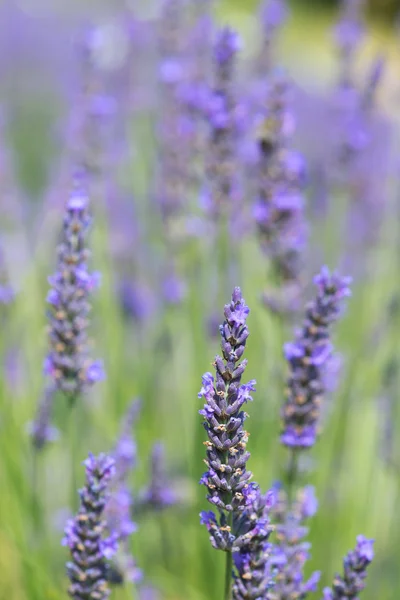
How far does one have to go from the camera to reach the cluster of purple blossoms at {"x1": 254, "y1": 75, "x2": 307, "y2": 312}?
268 centimetres

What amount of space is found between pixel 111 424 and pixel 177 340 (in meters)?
0.89

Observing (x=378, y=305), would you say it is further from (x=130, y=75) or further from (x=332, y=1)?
(x=332, y=1)

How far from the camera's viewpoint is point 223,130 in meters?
2.86


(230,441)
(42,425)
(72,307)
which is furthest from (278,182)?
(230,441)

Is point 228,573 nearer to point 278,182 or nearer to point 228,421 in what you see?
point 228,421

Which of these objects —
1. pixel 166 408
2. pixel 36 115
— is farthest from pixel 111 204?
pixel 36 115

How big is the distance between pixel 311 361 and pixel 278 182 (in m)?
0.90

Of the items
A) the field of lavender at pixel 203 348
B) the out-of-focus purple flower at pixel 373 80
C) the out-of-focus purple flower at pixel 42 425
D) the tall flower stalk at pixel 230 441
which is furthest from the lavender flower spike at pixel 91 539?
the out-of-focus purple flower at pixel 373 80

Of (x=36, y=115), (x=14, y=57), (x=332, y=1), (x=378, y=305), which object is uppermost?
(x=332, y=1)

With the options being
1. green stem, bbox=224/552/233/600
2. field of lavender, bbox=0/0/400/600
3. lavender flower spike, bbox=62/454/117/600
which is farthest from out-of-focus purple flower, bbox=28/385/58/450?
green stem, bbox=224/552/233/600

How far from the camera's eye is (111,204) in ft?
16.8

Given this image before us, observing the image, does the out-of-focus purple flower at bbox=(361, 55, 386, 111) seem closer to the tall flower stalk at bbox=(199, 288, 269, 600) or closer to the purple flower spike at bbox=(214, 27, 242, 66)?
the purple flower spike at bbox=(214, 27, 242, 66)

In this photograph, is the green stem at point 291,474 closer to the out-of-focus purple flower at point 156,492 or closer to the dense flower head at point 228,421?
the out-of-focus purple flower at point 156,492

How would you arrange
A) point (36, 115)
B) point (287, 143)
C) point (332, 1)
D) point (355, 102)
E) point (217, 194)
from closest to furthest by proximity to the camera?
1. point (287, 143)
2. point (217, 194)
3. point (355, 102)
4. point (36, 115)
5. point (332, 1)
